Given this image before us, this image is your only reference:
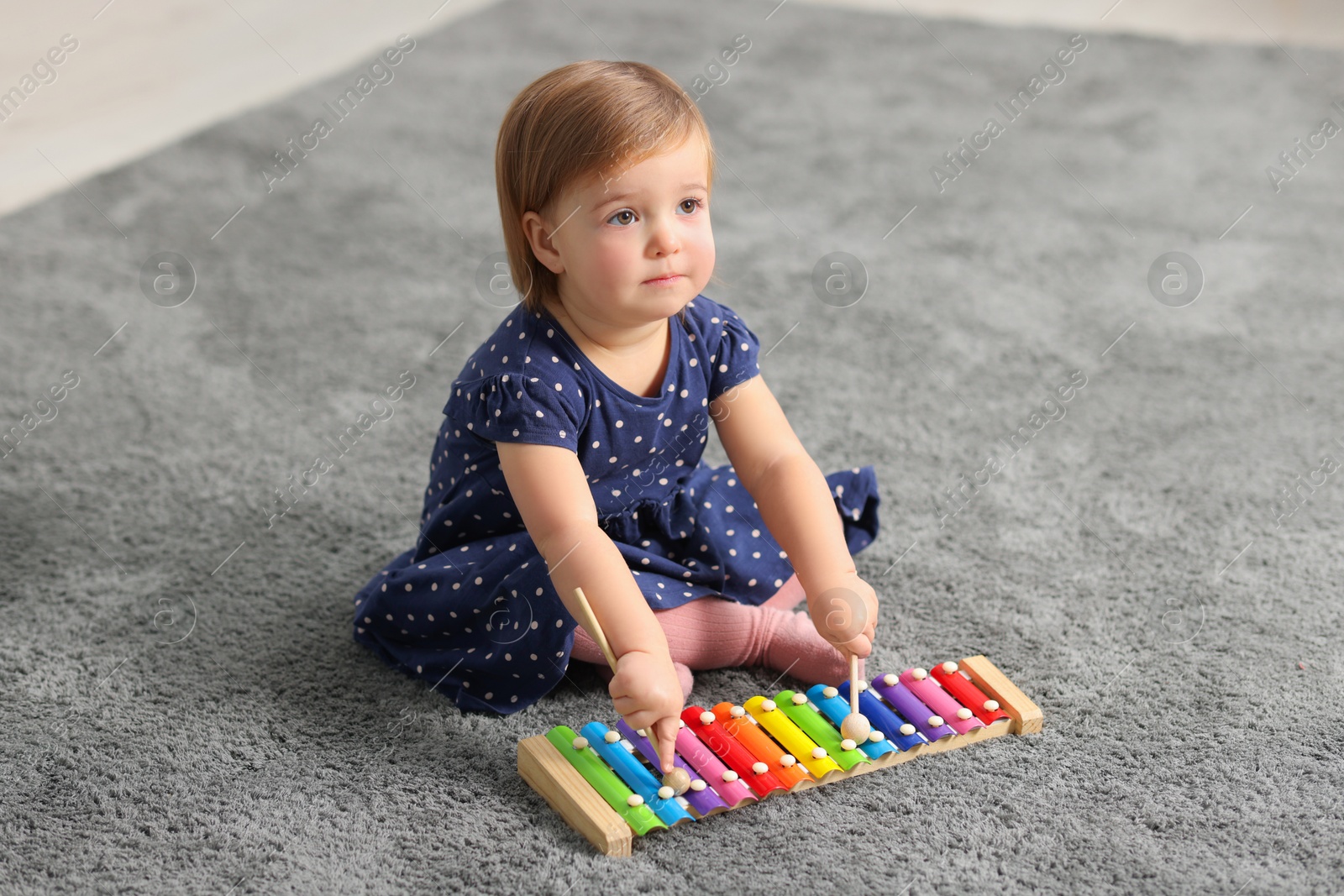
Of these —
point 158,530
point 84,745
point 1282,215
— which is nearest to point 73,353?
point 158,530

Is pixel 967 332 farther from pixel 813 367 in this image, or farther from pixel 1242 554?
pixel 1242 554

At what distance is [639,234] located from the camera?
3.22 ft

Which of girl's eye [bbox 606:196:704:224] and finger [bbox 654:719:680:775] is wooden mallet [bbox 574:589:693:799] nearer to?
finger [bbox 654:719:680:775]

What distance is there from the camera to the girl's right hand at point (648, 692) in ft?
3.09

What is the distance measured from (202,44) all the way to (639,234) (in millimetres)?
2204

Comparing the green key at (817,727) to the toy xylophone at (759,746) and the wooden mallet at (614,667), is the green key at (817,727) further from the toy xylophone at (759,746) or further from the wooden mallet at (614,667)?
the wooden mallet at (614,667)

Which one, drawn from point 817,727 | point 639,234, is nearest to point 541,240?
point 639,234

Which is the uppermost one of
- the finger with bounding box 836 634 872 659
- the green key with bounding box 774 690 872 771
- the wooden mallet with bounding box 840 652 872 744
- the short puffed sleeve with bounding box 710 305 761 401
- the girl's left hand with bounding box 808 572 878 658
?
the short puffed sleeve with bounding box 710 305 761 401

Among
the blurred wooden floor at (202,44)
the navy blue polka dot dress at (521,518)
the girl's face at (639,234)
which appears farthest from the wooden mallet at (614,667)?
the blurred wooden floor at (202,44)

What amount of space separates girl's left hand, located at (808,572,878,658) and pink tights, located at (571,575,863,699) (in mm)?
104

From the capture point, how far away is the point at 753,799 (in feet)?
3.33

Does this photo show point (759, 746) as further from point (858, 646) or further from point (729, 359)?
point (729, 359)

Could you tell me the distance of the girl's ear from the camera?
3.32 ft

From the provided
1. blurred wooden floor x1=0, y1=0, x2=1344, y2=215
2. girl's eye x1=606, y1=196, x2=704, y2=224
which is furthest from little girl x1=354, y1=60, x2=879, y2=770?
blurred wooden floor x1=0, y1=0, x2=1344, y2=215
